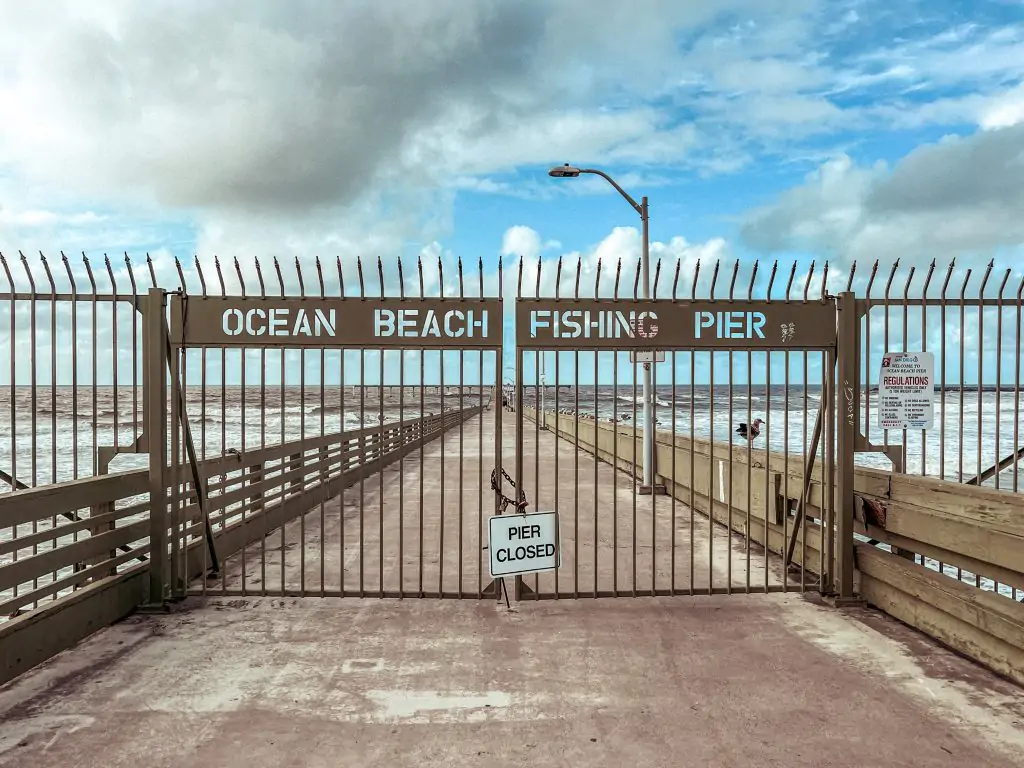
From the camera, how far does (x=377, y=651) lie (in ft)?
17.7

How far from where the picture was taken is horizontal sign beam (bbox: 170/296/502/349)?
21.1ft

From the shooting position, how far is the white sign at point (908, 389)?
21.6 ft

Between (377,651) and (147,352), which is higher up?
(147,352)

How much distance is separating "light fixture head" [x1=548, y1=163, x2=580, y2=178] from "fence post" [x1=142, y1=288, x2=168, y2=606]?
32.4 feet

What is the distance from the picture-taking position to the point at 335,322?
646cm

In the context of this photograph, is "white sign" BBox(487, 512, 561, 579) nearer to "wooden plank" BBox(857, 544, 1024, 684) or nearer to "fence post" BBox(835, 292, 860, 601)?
"fence post" BBox(835, 292, 860, 601)

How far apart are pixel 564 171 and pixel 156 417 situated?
414 inches

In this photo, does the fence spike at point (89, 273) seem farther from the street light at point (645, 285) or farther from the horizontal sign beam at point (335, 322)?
the street light at point (645, 285)

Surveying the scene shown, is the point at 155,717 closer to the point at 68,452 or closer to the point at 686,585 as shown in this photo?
the point at 686,585

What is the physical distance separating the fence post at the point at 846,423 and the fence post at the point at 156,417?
6.38m

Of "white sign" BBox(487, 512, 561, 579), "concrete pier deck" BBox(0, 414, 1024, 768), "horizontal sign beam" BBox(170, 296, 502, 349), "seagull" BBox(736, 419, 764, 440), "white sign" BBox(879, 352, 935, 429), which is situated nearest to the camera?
"concrete pier deck" BBox(0, 414, 1024, 768)

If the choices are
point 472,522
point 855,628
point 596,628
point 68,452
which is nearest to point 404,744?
point 596,628

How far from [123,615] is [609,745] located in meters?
4.61

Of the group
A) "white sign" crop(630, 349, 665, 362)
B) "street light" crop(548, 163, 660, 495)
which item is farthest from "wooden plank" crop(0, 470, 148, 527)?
"street light" crop(548, 163, 660, 495)
